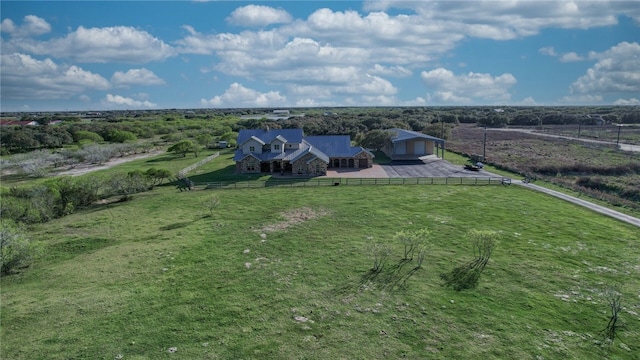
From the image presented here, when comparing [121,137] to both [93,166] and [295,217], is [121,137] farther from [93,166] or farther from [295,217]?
[295,217]

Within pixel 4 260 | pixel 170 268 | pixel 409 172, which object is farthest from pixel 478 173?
pixel 4 260

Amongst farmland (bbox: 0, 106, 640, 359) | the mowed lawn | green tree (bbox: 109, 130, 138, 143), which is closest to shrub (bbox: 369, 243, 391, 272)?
farmland (bbox: 0, 106, 640, 359)

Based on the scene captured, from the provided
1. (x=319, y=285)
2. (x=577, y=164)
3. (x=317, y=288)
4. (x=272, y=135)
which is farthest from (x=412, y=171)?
(x=317, y=288)

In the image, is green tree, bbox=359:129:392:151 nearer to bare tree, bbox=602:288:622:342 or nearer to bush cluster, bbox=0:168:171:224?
bush cluster, bbox=0:168:171:224

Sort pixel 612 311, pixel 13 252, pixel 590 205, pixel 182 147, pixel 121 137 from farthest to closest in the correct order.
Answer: pixel 121 137 → pixel 182 147 → pixel 590 205 → pixel 13 252 → pixel 612 311

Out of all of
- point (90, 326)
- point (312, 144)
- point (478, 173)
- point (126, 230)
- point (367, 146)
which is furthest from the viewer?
point (367, 146)

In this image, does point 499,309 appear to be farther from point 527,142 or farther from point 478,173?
point 527,142
